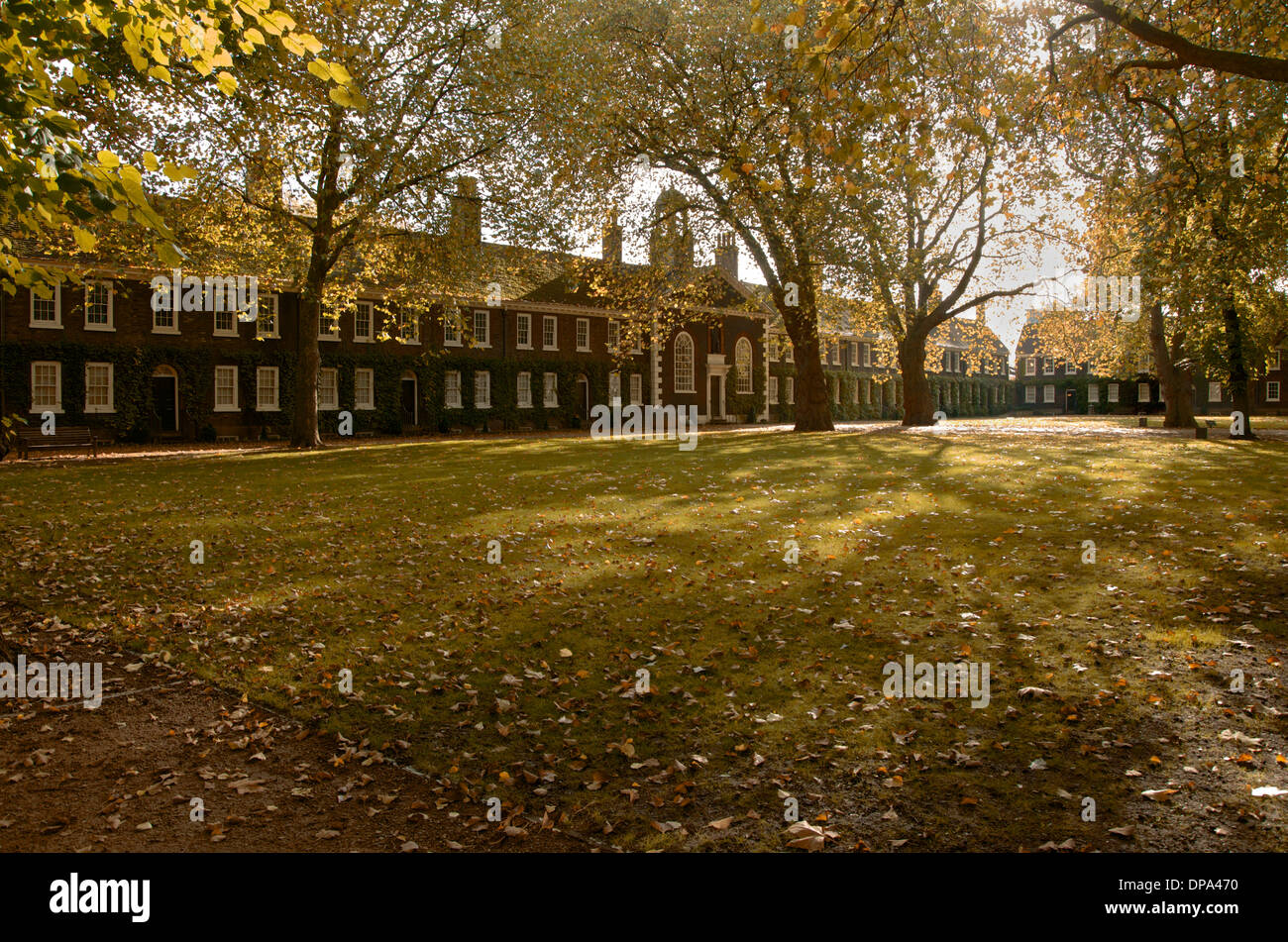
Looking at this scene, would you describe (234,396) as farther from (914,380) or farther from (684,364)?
(914,380)

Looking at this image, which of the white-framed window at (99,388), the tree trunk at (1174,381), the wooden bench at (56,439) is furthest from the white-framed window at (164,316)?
the tree trunk at (1174,381)

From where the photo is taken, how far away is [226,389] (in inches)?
1516

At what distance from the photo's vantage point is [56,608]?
8656mm

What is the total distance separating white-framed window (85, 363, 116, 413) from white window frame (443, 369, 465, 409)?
16.0 meters

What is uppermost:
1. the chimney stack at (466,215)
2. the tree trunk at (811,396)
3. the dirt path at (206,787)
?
the chimney stack at (466,215)

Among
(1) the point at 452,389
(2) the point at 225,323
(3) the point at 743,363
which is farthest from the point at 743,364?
(2) the point at 225,323

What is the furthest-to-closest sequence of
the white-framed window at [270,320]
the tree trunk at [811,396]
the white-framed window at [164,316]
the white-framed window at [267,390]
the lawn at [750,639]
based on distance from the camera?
the white-framed window at [267,390], the white-framed window at [270,320], the tree trunk at [811,396], the white-framed window at [164,316], the lawn at [750,639]

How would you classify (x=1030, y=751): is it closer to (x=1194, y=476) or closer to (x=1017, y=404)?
(x=1194, y=476)

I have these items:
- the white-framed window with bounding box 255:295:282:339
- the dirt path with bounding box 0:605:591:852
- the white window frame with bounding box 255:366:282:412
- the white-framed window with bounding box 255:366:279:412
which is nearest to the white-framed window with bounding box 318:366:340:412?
the white window frame with bounding box 255:366:282:412

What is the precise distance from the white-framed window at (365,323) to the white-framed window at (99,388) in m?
11.5

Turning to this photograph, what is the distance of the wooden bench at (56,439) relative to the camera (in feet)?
88.4

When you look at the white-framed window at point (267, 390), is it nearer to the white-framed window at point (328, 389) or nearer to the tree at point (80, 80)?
the white-framed window at point (328, 389)

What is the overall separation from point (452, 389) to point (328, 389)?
7.11m

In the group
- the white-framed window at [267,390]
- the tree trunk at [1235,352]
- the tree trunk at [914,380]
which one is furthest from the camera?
the tree trunk at [914,380]
